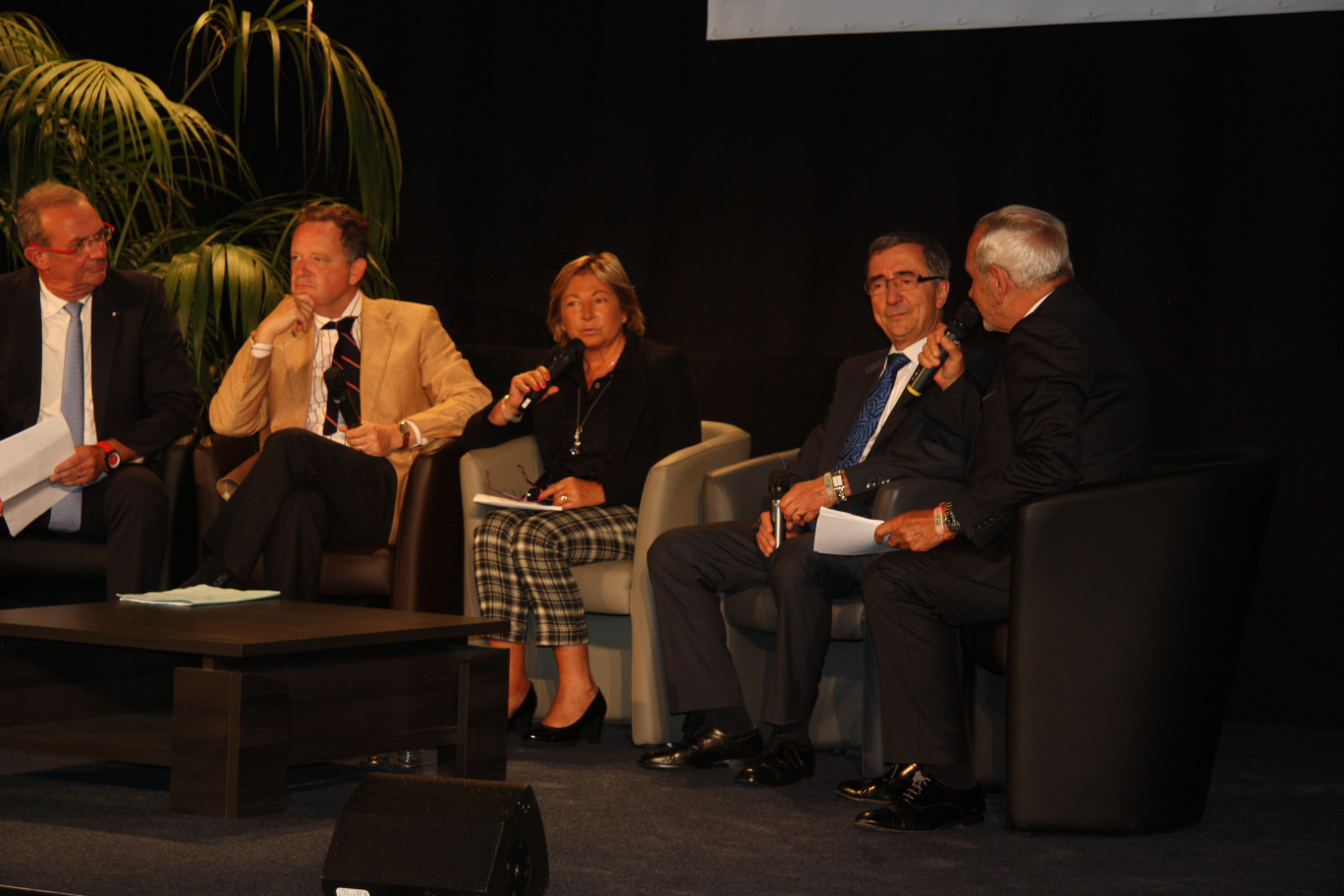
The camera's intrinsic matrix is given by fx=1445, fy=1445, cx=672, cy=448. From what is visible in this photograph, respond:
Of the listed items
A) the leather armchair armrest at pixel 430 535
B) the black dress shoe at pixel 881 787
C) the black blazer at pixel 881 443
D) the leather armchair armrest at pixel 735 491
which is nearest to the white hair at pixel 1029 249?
the black blazer at pixel 881 443

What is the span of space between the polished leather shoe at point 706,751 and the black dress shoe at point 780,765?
81 millimetres

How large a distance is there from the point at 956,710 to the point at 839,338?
74.1 inches

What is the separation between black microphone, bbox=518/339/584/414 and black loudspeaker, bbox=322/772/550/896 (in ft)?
5.47

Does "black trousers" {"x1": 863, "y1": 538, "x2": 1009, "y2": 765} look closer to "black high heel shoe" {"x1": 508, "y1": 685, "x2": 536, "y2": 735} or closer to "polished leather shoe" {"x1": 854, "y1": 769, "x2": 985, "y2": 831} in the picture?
"polished leather shoe" {"x1": 854, "y1": 769, "x2": 985, "y2": 831}

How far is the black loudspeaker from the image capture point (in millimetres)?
1836

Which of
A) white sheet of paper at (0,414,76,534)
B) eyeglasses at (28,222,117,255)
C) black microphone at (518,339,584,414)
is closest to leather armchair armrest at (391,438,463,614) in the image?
black microphone at (518,339,584,414)

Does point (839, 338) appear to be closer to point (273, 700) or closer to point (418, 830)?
point (273, 700)

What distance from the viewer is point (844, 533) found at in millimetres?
2869

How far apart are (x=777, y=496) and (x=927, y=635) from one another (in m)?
0.60

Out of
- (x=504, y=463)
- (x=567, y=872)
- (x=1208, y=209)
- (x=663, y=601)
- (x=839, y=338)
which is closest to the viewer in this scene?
(x=567, y=872)

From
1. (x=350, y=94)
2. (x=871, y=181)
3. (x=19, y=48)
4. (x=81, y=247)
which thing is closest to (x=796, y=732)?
(x=871, y=181)

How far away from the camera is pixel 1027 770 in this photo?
2525mm

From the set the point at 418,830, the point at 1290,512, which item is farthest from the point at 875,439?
the point at 418,830

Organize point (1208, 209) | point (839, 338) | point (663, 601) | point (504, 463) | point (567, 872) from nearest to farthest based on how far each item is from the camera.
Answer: point (567, 872) → point (663, 601) → point (504, 463) → point (1208, 209) → point (839, 338)
